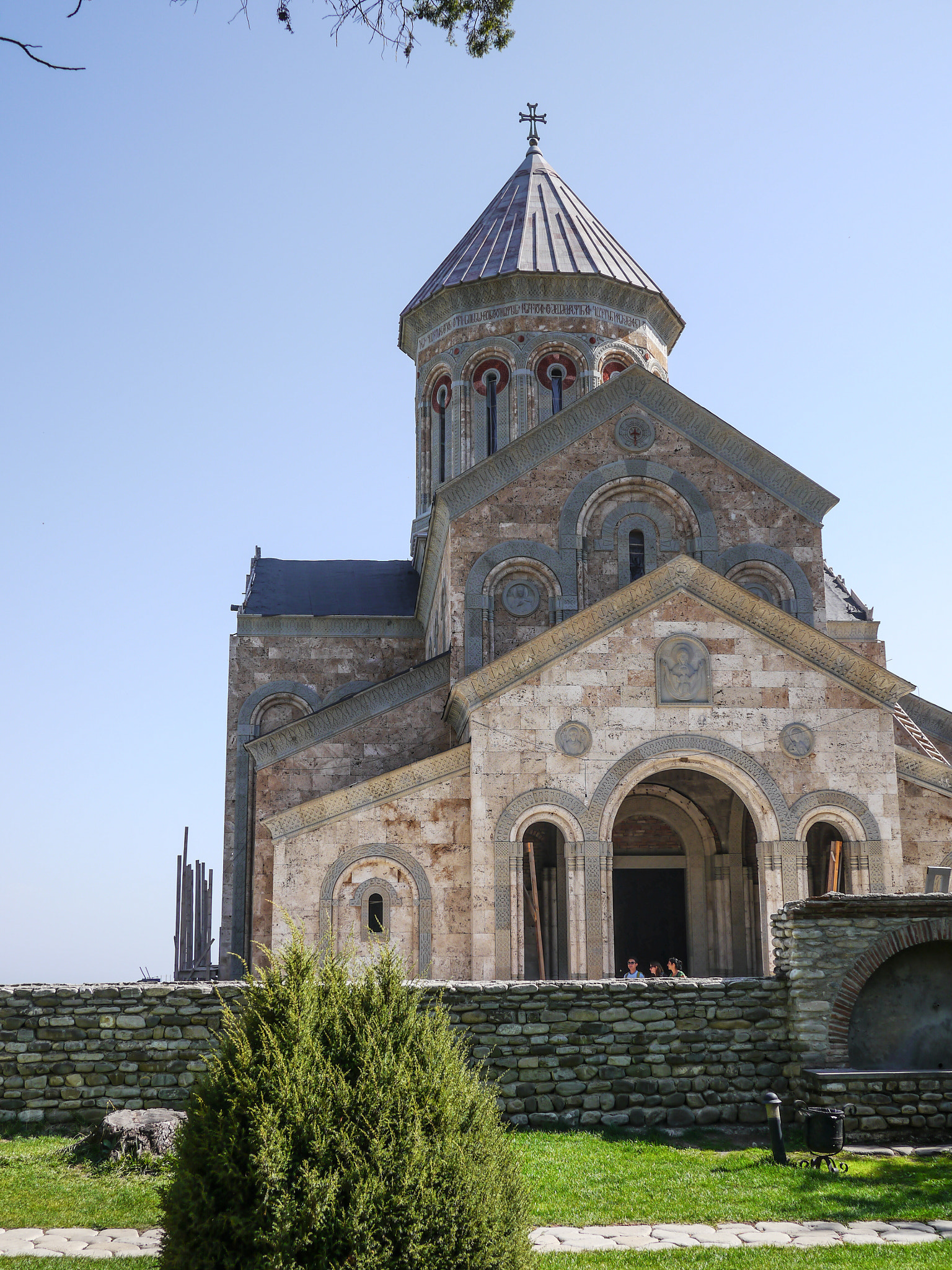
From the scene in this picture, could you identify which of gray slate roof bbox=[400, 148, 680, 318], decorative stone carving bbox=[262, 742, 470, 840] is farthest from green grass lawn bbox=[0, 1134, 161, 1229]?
gray slate roof bbox=[400, 148, 680, 318]

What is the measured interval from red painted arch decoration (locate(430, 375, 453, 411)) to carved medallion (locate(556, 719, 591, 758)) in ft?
38.3

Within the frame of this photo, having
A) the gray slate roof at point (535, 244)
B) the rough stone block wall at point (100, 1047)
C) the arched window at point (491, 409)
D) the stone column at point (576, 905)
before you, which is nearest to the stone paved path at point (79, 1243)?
the rough stone block wall at point (100, 1047)

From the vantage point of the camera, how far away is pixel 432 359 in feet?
83.1

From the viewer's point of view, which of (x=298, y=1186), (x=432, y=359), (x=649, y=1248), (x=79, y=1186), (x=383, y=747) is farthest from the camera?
(x=432, y=359)

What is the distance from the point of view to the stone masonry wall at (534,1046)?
10.1 meters

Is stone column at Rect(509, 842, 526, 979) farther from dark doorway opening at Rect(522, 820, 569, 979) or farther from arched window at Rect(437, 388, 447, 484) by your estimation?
arched window at Rect(437, 388, 447, 484)

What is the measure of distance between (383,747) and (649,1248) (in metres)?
12.6

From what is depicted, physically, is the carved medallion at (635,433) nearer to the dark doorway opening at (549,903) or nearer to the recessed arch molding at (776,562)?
the recessed arch molding at (776,562)

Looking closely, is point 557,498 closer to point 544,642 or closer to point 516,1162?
point 544,642

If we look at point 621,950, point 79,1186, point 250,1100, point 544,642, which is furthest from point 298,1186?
→ point 621,950

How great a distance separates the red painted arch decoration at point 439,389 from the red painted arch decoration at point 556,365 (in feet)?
6.69

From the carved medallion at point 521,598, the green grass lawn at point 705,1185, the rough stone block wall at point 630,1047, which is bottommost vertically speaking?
the green grass lawn at point 705,1185

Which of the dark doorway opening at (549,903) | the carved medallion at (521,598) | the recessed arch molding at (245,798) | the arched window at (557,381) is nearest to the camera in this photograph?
the dark doorway opening at (549,903)

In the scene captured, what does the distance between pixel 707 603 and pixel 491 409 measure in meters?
10.3
